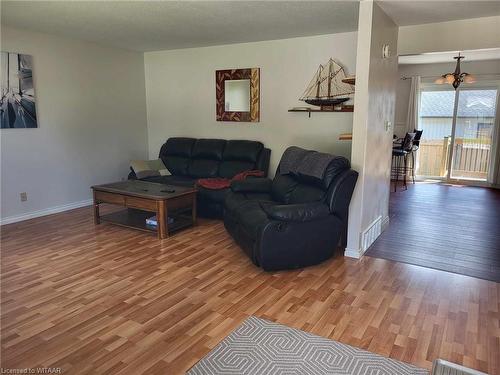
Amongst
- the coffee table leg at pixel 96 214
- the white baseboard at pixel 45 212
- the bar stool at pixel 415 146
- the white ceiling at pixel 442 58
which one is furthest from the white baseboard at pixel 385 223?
the white baseboard at pixel 45 212

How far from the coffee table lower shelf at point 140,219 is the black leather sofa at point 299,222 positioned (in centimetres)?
77

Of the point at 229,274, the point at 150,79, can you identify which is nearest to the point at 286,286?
the point at 229,274

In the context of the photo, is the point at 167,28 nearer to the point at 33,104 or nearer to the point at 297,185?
the point at 33,104

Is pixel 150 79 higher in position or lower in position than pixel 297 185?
higher

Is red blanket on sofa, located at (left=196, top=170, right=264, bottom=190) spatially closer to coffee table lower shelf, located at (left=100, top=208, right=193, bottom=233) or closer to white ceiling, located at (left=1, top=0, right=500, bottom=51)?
coffee table lower shelf, located at (left=100, top=208, right=193, bottom=233)

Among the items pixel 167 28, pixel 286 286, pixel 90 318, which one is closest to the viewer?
pixel 90 318

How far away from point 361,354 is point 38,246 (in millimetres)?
3174

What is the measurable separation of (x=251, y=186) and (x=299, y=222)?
1.19 m

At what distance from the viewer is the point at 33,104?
445 centimetres

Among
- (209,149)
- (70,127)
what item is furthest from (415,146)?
(70,127)

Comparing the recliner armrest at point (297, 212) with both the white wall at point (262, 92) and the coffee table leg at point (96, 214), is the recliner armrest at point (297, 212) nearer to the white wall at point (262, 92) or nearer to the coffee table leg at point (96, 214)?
the white wall at point (262, 92)

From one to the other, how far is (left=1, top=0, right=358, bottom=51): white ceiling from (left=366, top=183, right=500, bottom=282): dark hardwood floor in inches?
92.9

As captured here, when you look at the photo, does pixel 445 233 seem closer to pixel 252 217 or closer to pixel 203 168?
pixel 252 217

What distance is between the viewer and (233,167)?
16.4ft
